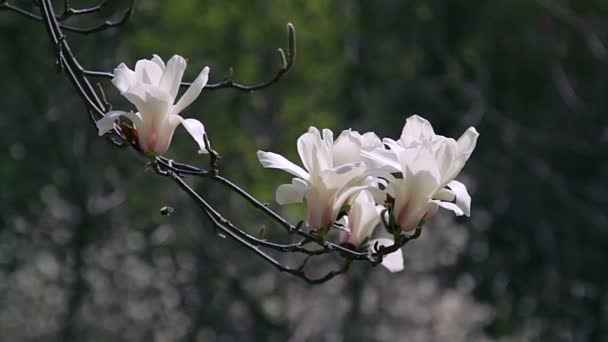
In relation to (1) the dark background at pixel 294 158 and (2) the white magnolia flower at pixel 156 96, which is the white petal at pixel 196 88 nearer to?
(2) the white magnolia flower at pixel 156 96

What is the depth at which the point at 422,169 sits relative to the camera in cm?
98

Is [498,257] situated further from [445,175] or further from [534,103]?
[445,175]

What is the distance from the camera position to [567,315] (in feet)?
12.2

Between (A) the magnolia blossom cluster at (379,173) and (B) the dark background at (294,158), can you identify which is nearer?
(A) the magnolia blossom cluster at (379,173)

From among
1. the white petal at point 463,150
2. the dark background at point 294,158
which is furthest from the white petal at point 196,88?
the dark background at point 294,158

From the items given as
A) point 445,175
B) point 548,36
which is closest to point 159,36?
point 548,36

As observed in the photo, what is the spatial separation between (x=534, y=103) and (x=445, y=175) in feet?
8.94

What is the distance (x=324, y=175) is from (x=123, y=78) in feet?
0.70

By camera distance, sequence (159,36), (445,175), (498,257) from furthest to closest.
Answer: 1. (498,257)
2. (159,36)
3. (445,175)

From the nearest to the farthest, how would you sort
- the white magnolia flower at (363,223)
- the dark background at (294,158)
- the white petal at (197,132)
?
1. the white petal at (197,132)
2. the white magnolia flower at (363,223)
3. the dark background at (294,158)

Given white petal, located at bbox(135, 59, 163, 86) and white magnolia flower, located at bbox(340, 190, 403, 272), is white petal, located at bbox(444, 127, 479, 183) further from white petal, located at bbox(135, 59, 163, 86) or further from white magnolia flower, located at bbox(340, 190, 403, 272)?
white petal, located at bbox(135, 59, 163, 86)

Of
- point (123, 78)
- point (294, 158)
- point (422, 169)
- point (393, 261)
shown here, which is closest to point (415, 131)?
point (422, 169)

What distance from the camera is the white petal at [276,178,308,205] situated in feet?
3.38

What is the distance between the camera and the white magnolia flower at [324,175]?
3.27 feet
